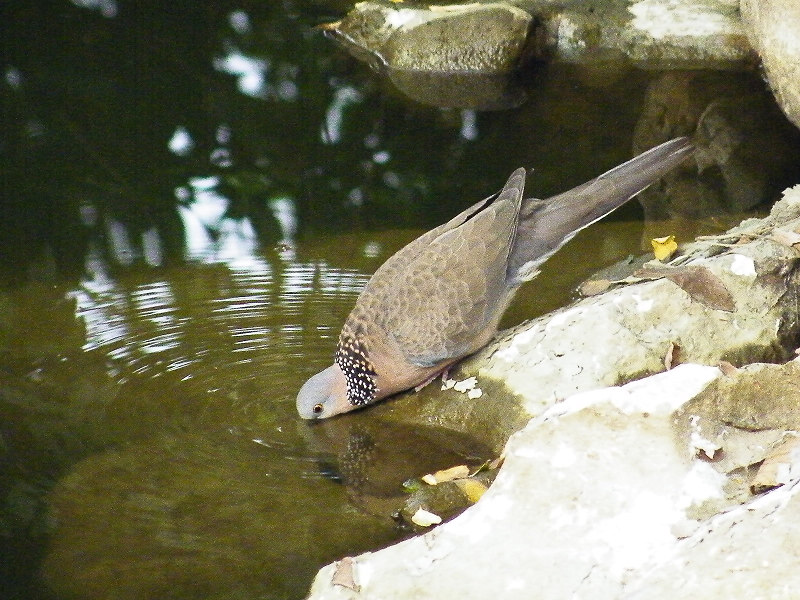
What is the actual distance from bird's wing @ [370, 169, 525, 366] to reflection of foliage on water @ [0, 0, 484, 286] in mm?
1798

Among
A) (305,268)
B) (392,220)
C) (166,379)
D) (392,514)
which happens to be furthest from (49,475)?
(392,220)

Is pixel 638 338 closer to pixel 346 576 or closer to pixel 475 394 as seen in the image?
pixel 475 394

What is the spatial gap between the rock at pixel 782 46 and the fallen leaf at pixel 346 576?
A: 4.93 m

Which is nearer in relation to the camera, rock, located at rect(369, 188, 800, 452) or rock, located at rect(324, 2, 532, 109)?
rock, located at rect(369, 188, 800, 452)

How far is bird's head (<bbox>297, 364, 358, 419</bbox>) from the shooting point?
4.57 metres

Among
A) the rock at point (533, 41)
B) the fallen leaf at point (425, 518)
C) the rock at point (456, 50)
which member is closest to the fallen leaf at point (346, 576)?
the fallen leaf at point (425, 518)

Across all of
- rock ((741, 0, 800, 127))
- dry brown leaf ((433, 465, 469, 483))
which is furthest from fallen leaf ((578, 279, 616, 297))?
rock ((741, 0, 800, 127))

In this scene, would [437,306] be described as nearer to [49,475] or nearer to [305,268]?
[305,268]

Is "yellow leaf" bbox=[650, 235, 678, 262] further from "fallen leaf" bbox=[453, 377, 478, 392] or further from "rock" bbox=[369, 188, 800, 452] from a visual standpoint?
"fallen leaf" bbox=[453, 377, 478, 392]

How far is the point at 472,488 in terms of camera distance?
4.05 meters

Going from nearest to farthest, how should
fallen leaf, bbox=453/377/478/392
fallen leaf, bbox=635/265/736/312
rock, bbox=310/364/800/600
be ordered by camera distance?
1. rock, bbox=310/364/800/600
2. fallen leaf, bbox=635/265/736/312
3. fallen leaf, bbox=453/377/478/392

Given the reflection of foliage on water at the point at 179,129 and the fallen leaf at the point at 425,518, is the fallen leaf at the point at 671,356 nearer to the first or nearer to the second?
the fallen leaf at the point at 425,518

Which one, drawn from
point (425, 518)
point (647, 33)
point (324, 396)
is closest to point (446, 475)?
point (425, 518)

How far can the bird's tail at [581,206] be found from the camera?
16.5ft
